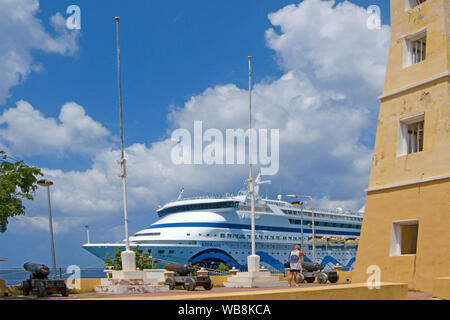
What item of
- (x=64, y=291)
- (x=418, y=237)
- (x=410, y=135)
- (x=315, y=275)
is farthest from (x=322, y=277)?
(x=64, y=291)

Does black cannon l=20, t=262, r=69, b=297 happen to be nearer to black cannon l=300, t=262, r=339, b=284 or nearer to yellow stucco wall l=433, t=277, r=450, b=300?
black cannon l=300, t=262, r=339, b=284

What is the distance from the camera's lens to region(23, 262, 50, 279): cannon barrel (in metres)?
15.8

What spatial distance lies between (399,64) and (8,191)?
15.1m

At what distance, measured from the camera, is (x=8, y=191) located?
18.1 metres

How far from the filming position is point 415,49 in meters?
18.3

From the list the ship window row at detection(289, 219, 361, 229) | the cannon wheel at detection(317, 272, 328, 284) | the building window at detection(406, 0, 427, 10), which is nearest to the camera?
the building window at detection(406, 0, 427, 10)

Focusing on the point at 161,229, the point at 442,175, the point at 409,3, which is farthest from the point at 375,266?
the point at 161,229

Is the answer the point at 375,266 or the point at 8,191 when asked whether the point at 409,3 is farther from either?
the point at 8,191

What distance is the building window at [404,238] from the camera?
55.0 feet

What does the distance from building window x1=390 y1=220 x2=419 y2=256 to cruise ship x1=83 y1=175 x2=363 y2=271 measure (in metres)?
30.6

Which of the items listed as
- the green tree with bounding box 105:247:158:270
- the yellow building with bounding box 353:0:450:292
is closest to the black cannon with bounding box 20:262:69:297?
the yellow building with bounding box 353:0:450:292

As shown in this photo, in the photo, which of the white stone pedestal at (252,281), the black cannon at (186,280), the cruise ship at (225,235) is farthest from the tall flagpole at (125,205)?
the cruise ship at (225,235)

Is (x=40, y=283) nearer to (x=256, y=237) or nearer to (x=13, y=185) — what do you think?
(x=13, y=185)

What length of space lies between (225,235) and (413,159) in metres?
42.8
